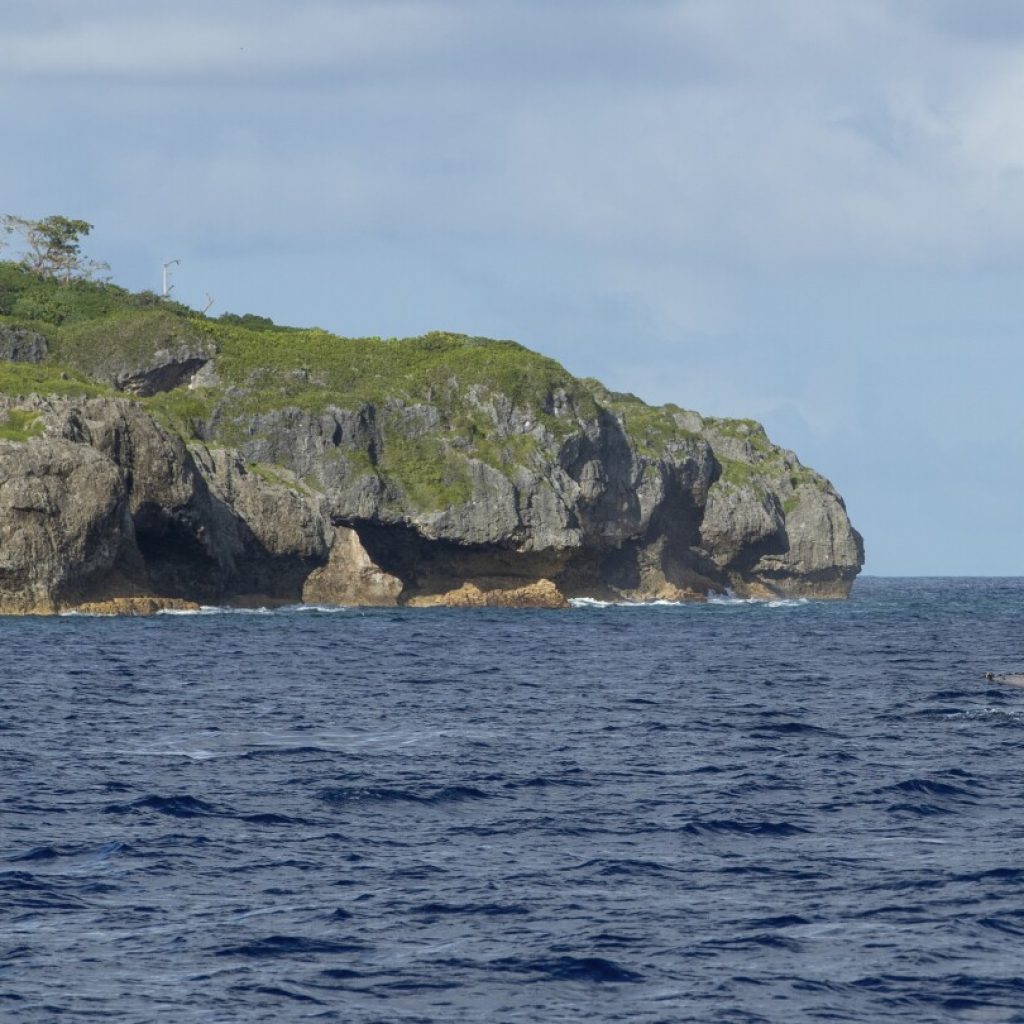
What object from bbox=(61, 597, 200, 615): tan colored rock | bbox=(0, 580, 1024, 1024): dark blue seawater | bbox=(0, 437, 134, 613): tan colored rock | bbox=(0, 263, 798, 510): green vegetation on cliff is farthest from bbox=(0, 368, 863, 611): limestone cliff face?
bbox=(0, 580, 1024, 1024): dark blue seawater

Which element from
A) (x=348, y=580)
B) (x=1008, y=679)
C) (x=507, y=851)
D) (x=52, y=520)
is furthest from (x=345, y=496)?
(x=507, y=851)

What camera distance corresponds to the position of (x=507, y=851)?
28.2 metres

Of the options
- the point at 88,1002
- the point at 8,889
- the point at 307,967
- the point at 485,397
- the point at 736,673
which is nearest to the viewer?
→ the point at 88,1002

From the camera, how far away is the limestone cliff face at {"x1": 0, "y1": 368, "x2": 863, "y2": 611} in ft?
329

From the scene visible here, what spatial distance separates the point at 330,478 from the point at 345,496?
6.74 feet

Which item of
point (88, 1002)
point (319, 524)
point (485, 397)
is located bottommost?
point (88, 1002)

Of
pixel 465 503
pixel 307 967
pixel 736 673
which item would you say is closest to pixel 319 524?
pixel 465 503

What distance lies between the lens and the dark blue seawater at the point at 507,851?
20391 millimetres

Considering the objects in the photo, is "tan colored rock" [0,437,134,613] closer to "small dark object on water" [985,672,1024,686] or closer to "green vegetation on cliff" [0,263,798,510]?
"green vegetation on cliff" [0,263,798,510]

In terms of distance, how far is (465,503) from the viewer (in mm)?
132500

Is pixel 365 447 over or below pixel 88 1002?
over

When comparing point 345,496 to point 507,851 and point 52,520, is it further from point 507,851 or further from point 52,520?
point 507,851

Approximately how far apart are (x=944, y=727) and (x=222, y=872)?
25.5 meters

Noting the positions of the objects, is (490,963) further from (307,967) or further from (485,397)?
(485,397)
